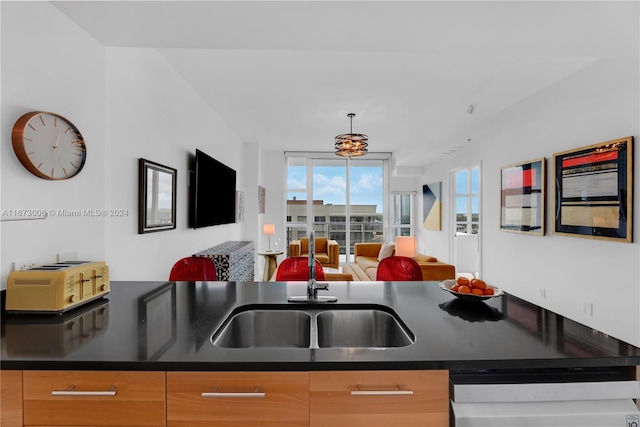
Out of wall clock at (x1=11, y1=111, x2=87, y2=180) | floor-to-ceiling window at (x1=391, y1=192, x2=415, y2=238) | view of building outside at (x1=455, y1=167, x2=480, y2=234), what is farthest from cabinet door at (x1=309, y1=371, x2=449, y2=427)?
floor-to-ceiling window at (x1=391, y1=192, x2=415, y2=238)

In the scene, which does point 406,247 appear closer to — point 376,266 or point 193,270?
point 376,266

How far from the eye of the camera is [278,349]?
38.8 inches

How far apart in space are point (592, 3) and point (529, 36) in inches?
11.4

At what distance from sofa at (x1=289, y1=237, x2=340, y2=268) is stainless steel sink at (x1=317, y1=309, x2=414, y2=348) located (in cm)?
503

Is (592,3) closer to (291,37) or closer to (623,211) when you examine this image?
(291,37)

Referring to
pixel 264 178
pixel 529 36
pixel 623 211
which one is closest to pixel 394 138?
pixel 264 178

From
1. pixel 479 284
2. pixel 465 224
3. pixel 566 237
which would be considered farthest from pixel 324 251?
pixel 479 284

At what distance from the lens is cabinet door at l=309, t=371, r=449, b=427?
0.91 metres

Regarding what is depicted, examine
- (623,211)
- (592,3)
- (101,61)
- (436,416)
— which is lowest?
(436,416)

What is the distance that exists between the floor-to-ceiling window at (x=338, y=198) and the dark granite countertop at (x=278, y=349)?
6.45 meters

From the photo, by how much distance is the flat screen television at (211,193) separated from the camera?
351cm

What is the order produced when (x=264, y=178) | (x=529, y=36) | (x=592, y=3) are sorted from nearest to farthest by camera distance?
(x=592, y=3) < (x=529, y=36) < (x=264, y=178)

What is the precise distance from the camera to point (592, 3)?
1.49 m

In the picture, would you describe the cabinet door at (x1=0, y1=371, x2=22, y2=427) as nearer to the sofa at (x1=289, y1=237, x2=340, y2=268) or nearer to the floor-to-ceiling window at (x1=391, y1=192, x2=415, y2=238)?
the sofa at (x1=289, y1=237, x2=340, y2=268)
